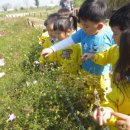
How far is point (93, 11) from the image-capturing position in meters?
3.64

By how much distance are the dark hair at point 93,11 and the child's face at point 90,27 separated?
3 cm

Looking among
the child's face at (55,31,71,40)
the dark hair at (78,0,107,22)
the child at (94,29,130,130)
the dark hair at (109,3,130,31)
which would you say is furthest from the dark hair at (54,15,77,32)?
the child at (94,29,130,130)

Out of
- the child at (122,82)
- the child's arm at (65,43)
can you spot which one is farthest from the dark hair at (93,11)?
the child at (122,82)

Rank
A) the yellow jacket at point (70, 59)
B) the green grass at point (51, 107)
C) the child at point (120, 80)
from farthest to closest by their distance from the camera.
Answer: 1. the yellow jacket at point (70, 59)
2. the green grass at point (51, 107)
3. the child at point (120, 80)

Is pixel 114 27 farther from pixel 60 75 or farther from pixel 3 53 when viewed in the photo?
pixel 3 53

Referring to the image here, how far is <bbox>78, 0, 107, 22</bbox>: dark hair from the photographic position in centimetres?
360

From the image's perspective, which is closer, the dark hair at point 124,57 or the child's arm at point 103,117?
the child's arm at point 103,117

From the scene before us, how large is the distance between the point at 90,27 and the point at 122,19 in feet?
3.13

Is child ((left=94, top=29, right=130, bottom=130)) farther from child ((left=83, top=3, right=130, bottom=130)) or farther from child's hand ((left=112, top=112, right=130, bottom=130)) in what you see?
child's hand ((left=112, top=112, right=130, bottom=130))

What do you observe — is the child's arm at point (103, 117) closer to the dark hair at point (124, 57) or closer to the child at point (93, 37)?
the dark hair at point (124, 57)

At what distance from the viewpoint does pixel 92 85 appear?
362 cm

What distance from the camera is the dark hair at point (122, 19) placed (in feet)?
8.82

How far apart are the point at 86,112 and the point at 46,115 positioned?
1.19ft

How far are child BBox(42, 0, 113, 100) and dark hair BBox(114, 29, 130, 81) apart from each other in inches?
49.4
